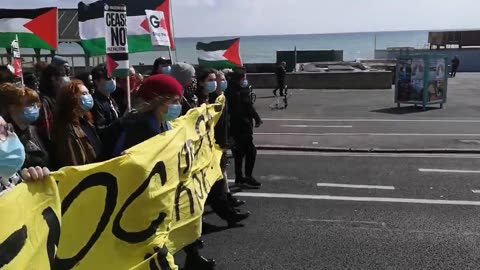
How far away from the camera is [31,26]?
8.72m

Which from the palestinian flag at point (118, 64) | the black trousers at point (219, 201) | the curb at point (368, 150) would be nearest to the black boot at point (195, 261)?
the black trousers at point (219, 201)

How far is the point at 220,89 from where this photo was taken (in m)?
7.58

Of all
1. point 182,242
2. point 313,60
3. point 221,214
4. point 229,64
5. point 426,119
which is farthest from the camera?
point 313,60

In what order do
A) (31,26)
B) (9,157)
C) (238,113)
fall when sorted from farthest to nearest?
1. (31,26)
2. (238,113)
3. (9,157)

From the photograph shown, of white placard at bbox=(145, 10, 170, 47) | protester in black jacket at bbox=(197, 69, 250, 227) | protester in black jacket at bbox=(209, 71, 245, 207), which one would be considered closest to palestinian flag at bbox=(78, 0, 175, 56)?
white placard at bbox=(145, 10, 170, 47)

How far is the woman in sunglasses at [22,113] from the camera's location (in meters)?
4.19

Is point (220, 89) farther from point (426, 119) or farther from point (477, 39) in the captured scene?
point (477, 39)

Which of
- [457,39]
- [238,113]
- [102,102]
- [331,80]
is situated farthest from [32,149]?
[457,39]

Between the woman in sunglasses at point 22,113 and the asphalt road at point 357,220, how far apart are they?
2.29 metres

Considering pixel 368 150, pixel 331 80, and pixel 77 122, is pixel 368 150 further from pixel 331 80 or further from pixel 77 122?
pixel 331 80

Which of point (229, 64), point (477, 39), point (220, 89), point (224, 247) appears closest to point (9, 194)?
point (224, 247)

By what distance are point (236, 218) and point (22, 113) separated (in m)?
3.33

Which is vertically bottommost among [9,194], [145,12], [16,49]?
[9,194]

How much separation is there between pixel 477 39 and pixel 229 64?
51983 millimetres
